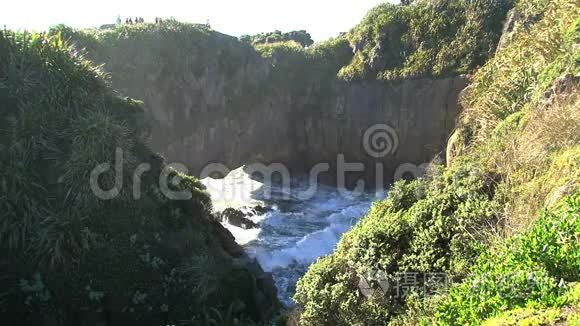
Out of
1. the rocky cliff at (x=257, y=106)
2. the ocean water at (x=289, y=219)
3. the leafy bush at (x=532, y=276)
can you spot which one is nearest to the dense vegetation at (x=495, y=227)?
the leafy bush at (x=532, y=276)

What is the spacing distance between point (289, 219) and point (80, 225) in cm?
1370

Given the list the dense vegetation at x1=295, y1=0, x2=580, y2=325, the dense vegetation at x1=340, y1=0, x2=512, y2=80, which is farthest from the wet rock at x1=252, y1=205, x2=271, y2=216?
the dense vegetation at x1=295, y1=0, x2=580, y2=325

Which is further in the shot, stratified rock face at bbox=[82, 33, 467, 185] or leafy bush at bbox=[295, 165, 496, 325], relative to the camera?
stratified rock face at bbox=[82, 33, 467, 185]

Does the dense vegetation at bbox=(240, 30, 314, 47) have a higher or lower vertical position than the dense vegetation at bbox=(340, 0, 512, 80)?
higher

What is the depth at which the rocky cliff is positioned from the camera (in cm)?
2366

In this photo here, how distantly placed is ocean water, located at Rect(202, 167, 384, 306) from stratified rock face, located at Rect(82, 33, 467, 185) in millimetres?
1916

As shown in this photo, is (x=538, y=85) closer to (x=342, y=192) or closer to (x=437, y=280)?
(x=437, y=280)

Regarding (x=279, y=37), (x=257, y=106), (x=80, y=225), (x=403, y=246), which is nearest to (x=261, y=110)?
(x=257, y=106)

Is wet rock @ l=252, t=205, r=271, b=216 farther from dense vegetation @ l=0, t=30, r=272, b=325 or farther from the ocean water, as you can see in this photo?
dense vegetation @ l=0, t=30, r=272, b=325

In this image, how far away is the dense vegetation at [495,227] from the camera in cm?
429

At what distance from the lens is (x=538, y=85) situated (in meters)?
9.18

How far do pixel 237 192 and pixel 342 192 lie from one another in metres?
6.20

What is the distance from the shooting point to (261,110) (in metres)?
29.2

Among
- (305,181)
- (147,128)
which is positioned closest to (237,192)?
(305,181)
